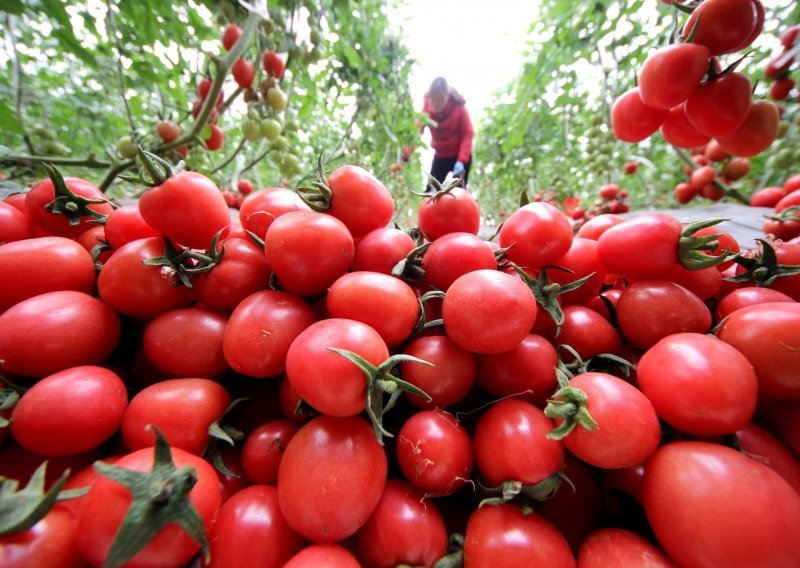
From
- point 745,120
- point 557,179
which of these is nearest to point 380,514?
point 745,120

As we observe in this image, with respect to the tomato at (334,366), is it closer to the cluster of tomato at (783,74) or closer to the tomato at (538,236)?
the tomato at (538,236)

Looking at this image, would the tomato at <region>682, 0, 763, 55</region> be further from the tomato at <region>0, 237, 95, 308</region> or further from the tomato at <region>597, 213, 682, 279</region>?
the tomato at <region>0, 237, 95, 308</region>

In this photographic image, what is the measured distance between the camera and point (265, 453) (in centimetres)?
52

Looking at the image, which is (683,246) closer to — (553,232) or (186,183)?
(553,232)

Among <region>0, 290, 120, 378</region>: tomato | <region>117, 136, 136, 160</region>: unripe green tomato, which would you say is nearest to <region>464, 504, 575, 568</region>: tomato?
<region>0, 290, 120, 378</region>: tomato

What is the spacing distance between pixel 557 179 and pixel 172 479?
558cm

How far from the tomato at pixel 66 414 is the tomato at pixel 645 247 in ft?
2.79

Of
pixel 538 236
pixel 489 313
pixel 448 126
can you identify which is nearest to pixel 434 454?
pixel 489 313

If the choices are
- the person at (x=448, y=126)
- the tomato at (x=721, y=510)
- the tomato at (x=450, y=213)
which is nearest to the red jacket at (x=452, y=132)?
the person at (x=448, y=126)

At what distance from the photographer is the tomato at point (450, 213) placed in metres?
0.76

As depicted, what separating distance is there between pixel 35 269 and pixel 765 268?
4.36 feet

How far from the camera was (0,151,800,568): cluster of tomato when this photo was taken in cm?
41

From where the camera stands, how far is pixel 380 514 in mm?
492

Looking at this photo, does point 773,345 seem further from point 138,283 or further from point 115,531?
point 138,283
